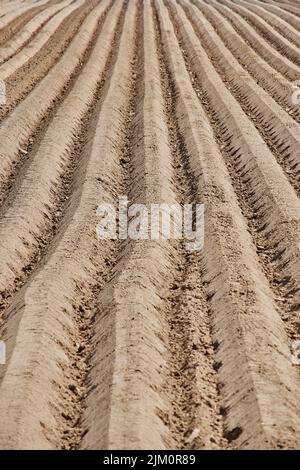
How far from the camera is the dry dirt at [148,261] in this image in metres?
5.57

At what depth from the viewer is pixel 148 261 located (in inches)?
313

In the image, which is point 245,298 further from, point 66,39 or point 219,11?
point 219,11

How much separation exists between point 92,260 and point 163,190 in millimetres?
2155

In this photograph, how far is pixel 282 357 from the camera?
6348mm

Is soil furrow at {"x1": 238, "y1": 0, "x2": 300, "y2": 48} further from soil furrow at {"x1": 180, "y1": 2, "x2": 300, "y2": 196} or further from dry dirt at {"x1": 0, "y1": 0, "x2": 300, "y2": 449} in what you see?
dry dirt at {"x1": 0, "y1": 0, "x2": 300, "y2": 449}

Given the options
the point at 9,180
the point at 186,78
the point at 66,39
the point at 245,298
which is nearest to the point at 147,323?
the point at 245,298

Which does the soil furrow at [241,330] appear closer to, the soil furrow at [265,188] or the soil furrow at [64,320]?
the soil furrow at [265,188]

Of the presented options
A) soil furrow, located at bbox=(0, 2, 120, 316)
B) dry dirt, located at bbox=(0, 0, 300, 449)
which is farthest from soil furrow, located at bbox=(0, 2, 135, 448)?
soil furrow, located at bbox=(0, 2, 120, 316)

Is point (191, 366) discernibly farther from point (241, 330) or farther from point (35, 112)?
point (35, 112)

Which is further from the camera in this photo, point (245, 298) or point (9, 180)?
point (9, 180)

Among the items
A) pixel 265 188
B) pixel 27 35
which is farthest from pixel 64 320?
pixel 27 35

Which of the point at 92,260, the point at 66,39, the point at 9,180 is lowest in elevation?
the point at 92,260

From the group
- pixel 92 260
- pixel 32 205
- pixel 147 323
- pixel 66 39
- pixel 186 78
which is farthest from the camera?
pixel 66 39

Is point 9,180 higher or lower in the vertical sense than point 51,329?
higher
